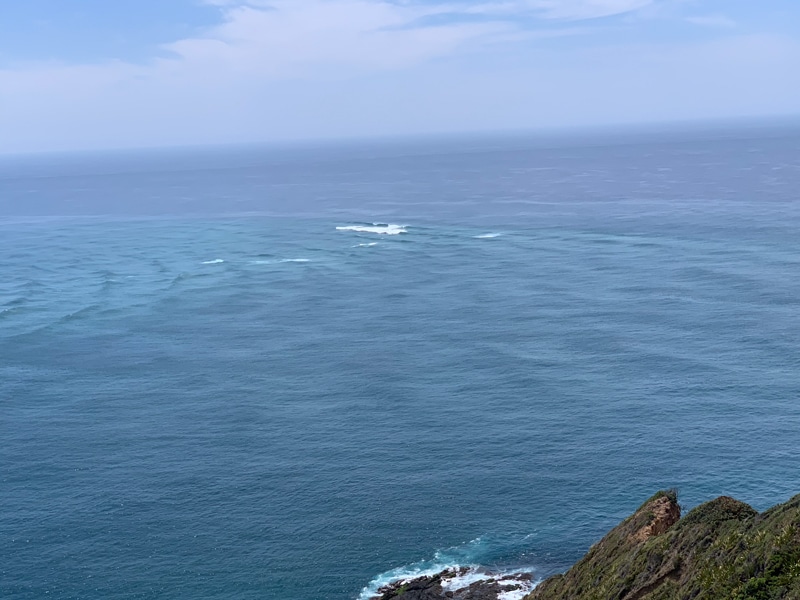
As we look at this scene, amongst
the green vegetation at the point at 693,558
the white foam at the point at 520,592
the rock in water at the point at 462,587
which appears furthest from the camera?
the rock in water at the point at 462,587

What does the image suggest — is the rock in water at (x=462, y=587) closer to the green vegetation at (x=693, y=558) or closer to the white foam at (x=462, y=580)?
the white foam at (x=462, y=580)

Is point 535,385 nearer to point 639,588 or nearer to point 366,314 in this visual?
point 366,314

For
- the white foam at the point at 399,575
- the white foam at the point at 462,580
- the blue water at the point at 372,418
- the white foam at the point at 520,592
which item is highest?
the blue water at the point at 372,418

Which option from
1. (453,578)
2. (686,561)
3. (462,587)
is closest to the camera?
(686,561)

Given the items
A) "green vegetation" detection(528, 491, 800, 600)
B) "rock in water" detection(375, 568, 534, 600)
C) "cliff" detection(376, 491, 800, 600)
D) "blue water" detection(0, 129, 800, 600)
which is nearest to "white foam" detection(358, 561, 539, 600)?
"rock in water" detection(375, 568, 534, 600)

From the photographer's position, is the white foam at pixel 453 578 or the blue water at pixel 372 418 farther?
the blue water at pixel 372 418

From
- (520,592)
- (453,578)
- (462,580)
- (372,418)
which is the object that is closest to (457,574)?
(453,578)

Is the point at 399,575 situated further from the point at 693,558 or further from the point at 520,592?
the point at 693,558

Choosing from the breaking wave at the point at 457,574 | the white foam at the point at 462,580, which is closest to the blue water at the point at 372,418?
the breaking wave at the point at 457,574

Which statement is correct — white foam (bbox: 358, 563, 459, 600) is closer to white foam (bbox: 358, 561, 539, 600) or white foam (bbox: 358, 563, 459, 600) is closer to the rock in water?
white foam (bbox: 358, 561, 539, 600)
